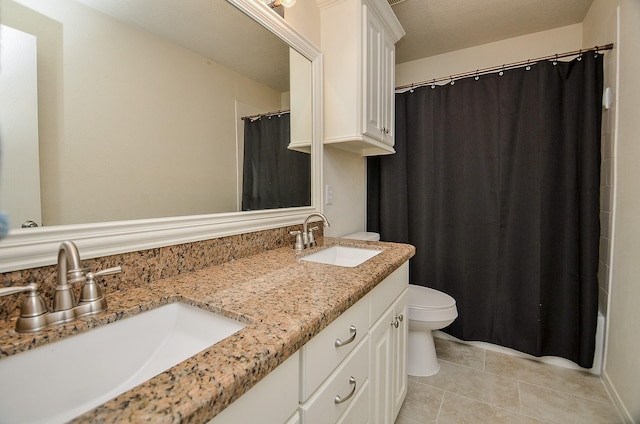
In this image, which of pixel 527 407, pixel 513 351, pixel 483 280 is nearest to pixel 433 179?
pixel 483 280

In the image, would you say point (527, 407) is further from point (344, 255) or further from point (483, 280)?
point (344, 255)

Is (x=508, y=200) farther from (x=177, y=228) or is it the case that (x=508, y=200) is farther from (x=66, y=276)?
(x=66, y=276)

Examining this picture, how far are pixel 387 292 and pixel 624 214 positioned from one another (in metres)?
1.33

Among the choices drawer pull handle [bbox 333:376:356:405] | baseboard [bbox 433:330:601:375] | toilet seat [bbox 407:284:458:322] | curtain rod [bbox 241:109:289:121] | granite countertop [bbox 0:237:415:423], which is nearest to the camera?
granite countertop [bbox 0:237:415:423]

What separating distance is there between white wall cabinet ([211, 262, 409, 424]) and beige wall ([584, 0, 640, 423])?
1052mm

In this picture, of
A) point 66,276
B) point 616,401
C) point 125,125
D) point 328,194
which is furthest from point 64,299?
point 616,401

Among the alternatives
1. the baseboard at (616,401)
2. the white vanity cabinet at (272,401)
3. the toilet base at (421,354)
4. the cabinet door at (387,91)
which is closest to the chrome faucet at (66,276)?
the white vanity cabinet at (272,401)

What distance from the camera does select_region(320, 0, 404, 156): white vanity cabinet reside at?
1.54m

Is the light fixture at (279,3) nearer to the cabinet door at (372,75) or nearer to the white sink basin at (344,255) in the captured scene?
the cabinet door at (372,75)

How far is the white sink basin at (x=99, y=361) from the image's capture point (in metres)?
0.52

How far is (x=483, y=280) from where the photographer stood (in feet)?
6.64

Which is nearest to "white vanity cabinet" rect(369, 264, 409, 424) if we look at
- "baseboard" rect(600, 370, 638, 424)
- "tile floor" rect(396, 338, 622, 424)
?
"tile floor" rect(396, 338, 622, 424)

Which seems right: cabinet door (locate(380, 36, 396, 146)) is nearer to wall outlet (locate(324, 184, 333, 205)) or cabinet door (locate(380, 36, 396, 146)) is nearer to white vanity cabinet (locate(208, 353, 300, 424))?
wall outlet (locate(324, 184, 333, 205))

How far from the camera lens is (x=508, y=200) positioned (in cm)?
194
